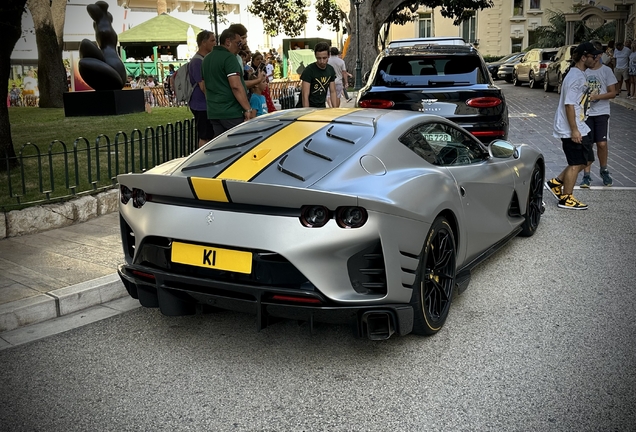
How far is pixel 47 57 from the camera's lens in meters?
22.6

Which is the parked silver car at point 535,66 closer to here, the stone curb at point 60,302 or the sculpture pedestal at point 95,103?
the sculpture pedestal at point 95,103

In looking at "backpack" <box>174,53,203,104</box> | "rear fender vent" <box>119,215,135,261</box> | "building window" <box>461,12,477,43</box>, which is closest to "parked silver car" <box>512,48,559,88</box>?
"backpack" <box>174,53,203,104</box>

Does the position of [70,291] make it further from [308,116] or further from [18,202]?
[18,202]

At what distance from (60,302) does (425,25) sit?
64.2m

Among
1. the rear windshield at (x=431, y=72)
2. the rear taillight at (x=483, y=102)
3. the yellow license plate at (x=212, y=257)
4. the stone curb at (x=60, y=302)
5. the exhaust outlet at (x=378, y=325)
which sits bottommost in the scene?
the stone curb at (x=60, y=302)

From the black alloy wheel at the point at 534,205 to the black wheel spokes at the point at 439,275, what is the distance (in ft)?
7.66

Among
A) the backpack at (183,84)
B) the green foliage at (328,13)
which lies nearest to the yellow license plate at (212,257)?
the backpack at (183,84)

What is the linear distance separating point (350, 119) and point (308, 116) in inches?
13.4

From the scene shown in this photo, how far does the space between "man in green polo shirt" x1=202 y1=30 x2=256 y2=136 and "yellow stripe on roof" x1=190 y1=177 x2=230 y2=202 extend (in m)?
4.20

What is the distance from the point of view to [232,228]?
12.7 feet

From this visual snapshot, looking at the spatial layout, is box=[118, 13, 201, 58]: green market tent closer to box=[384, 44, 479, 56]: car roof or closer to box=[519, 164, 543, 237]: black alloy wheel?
box=[384, 44, 479, 56]: car roof

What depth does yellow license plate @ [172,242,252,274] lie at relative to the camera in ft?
12.5

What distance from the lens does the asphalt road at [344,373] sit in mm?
3436

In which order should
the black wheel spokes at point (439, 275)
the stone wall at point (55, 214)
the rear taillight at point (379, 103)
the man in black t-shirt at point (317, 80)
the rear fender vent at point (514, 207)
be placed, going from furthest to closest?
the man in black t-shirt at point (317, 80), the rear taillight at point (379, 103), the stone wall at point (55, 214), the rear fender vent at point (514, 207), the black wheel spokes at point (439, 275)
